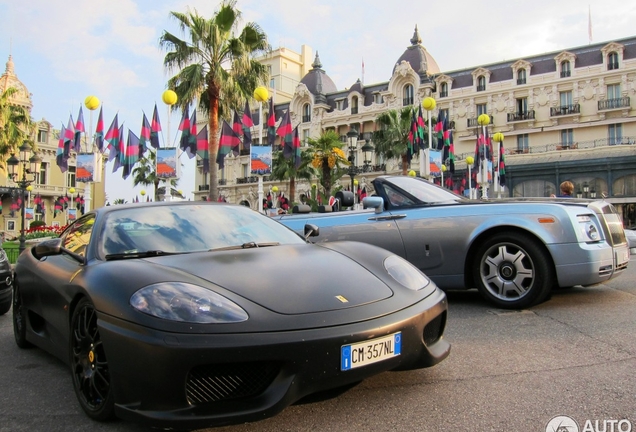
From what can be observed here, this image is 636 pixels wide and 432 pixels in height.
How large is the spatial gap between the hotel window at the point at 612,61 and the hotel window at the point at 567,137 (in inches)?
241

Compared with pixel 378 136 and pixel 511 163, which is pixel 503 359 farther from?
pixel 511 163

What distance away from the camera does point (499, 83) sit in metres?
47.3

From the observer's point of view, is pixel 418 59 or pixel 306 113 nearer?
pixel 418 59

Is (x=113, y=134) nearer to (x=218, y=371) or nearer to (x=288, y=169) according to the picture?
(x=288, y=169)

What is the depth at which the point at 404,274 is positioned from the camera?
2.93 m

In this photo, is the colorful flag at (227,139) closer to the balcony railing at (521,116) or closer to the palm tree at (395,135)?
the palm tree at (395,135)

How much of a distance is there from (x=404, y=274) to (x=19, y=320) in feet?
10.8

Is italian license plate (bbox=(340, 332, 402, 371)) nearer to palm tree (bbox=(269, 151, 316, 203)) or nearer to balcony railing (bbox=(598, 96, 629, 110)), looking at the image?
palm tree (bbox=(269, 151, 316, 203))

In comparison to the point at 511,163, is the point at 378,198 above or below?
below

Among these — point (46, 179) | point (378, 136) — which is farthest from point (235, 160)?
point (378, 136)

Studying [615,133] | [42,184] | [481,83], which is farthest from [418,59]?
[42,184]

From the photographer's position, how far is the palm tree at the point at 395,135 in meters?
34.6

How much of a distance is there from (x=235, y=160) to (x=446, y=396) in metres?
65.1

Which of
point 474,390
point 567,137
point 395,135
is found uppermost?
point 567,137
